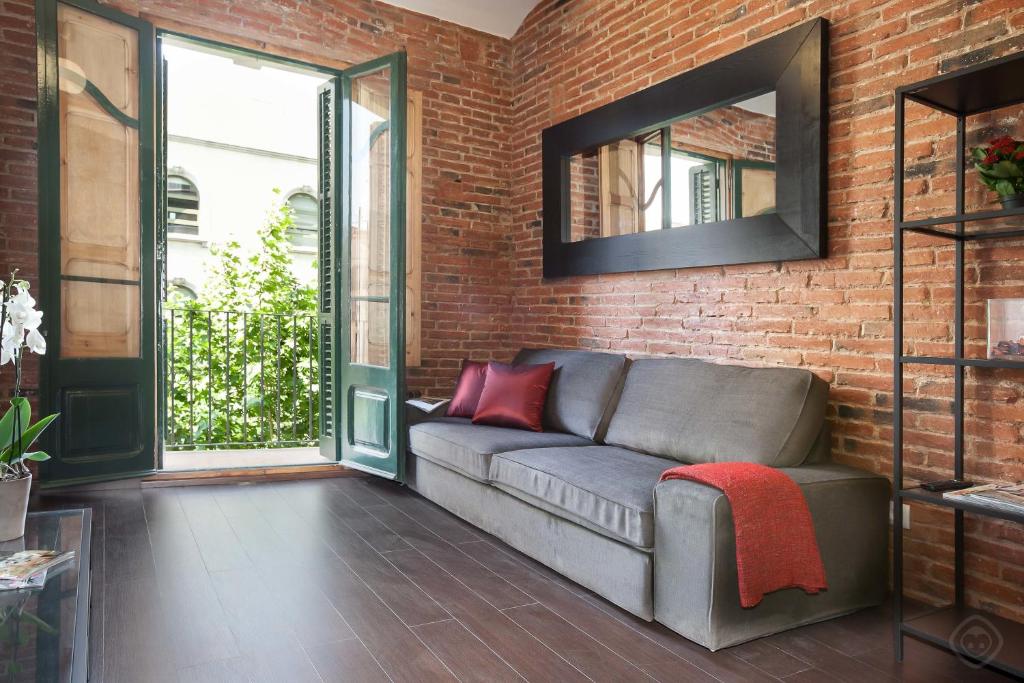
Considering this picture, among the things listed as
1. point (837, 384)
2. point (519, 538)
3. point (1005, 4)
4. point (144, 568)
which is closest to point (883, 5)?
point (1005, 4)

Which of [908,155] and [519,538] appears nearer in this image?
[908,155]

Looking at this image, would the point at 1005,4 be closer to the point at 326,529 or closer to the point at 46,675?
the point at 46,675

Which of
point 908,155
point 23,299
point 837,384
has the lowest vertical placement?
point 837,384

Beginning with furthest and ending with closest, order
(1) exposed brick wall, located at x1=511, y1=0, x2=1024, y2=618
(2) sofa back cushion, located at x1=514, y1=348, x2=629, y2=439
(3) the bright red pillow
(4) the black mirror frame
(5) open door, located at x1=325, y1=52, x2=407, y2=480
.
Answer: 1. (5) open door, located at x1=325, y1=52, x2=407, y2=480
2. (3) the bright red pillow
3. (2) sofa back cushion, located at x1=514, y1=348, x2=629, y2=439
4. (4) the black mirror frame
5. (1) exposed brick wall, located at x1=511, y1=0, x2=1024, y2=618

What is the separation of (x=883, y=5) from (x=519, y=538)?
2578mm

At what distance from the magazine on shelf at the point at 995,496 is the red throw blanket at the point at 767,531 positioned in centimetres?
43

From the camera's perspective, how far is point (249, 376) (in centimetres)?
612

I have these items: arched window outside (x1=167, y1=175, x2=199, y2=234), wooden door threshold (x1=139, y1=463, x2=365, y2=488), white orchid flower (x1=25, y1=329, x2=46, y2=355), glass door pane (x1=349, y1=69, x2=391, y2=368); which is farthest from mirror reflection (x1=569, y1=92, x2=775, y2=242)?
arched window outside (x1=167, y1=175, x2=199, y2=234)

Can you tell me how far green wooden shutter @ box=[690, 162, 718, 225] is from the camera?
333 centimetres

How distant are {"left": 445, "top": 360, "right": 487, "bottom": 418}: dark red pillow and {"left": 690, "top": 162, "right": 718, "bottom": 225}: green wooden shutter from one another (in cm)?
152

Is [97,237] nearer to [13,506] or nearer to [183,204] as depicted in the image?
[13,506]

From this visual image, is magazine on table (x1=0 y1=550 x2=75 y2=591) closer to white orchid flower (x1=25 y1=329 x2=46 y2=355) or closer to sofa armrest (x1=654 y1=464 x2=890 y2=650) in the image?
white orchid flower (x1=25 y1=329 x2=46 y2=355)

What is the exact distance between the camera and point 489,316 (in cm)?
508
